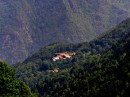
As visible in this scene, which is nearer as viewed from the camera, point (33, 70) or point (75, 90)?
point (75, 90)

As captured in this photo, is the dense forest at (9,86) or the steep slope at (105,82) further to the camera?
the dense forest at (9,86)

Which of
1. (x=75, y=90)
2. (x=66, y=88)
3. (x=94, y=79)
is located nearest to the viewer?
(x=94, y=79)

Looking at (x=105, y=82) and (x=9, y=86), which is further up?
(x=105, y=82)

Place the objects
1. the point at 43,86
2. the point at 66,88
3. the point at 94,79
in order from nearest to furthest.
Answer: the point at 94,79 < the point at 66,88 < the point at 43,86

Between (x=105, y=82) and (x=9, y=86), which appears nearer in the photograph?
(x=105, y=82)

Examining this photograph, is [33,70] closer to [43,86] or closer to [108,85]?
[43,86]

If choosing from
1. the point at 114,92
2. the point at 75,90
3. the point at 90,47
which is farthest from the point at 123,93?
the point at 90,47

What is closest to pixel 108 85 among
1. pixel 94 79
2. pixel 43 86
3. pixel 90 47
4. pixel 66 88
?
pixel 94 79

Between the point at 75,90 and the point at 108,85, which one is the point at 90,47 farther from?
the point at 108,85

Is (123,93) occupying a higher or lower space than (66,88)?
higher

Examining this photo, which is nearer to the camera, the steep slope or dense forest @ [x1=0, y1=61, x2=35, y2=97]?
the steep slope

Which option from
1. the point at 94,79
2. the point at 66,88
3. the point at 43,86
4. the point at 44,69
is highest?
the point at 94,79
